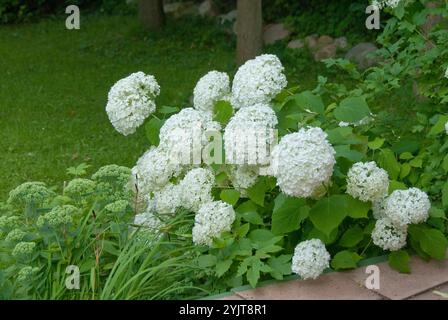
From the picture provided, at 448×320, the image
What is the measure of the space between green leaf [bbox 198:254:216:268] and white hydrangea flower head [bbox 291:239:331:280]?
363mm

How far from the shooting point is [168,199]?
4285mm

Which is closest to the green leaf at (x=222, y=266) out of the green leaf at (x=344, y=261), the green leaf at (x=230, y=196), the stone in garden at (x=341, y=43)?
the green leaf at (x=230, y=196)

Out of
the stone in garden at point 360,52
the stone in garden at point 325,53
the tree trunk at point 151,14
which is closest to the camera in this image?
the stone in garden at point 360,52

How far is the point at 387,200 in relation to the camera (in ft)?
12.9

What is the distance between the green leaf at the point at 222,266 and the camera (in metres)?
3.74

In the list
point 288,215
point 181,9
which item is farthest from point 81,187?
point 181,9

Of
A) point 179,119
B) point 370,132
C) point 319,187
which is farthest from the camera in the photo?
point 370,132

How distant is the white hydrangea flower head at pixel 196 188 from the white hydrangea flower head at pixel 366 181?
67 centimetres

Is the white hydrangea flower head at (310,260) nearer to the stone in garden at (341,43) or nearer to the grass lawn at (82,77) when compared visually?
the grass lawn at (82,77)

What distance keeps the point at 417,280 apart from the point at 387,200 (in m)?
0.38

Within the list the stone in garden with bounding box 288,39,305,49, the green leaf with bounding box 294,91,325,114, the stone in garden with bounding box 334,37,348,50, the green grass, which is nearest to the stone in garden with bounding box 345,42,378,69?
the stone in garden with bounding box 334,37,348,50

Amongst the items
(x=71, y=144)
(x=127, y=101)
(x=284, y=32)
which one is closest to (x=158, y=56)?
(x=284, y=32)

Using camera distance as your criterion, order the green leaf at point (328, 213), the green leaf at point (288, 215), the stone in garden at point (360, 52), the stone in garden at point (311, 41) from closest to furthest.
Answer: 1. the green leaf at point (328, 213)
2. the green leaf at point (288, 215)
3. the stone in garden at point (360, 52)
4. the stone in garden at point (311, 41)
